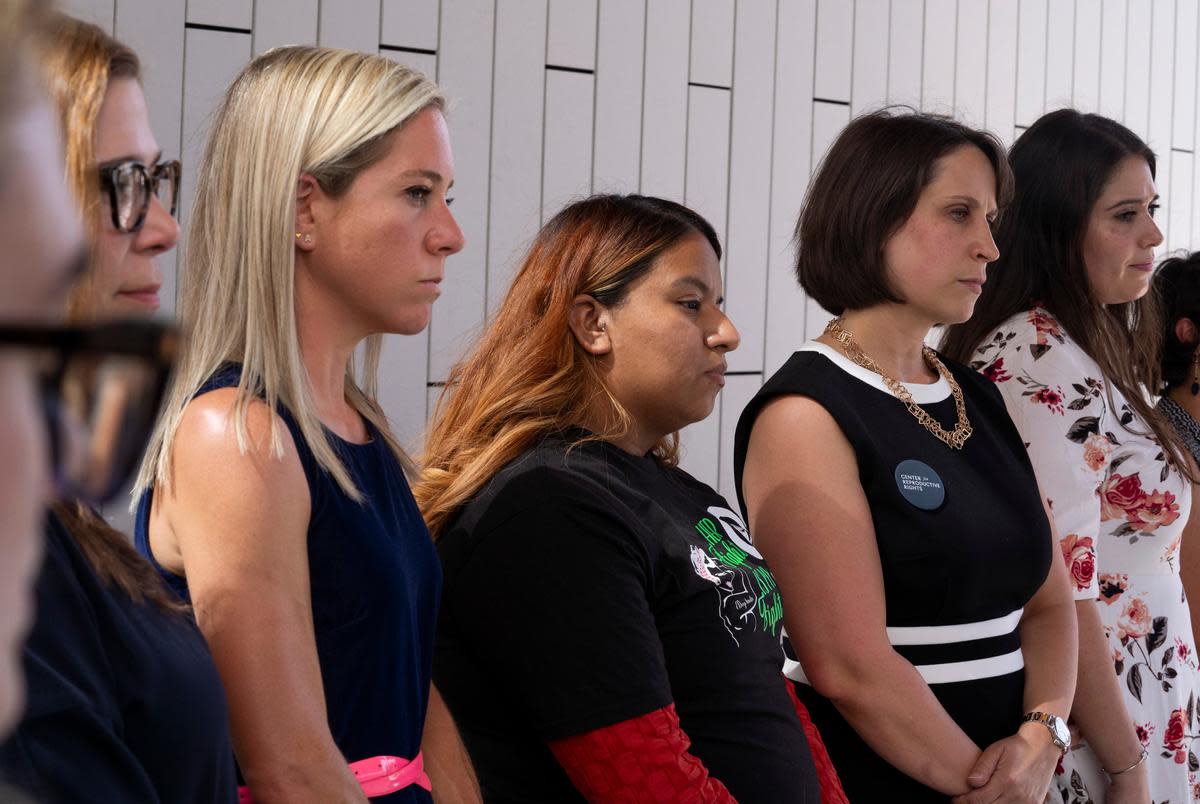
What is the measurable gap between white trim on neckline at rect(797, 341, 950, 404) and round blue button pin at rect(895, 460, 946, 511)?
0.55ft

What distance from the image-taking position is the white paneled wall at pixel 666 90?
2.86 meters

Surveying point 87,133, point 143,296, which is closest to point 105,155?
point 87,133

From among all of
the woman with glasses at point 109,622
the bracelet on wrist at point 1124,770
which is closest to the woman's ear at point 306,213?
the woman with glasses at point 109,622

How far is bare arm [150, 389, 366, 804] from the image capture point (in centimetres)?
127

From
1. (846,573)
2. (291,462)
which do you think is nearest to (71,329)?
(291,462)

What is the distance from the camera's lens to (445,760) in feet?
5.20

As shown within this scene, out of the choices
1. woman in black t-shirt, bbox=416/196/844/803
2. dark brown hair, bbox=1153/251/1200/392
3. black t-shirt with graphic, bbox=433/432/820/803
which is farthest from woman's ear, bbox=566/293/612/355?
dark brown hair, bbox=1153/251/1200/392

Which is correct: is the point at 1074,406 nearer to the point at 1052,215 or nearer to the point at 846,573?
the point at 1052,215

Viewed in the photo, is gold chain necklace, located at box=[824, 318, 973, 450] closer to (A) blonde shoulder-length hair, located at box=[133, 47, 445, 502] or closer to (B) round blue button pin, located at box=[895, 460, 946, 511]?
(B) round blue button pin, located at box=[895, 460, 946, 511]

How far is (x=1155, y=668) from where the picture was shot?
8.75ft

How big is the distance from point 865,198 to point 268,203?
123 cm

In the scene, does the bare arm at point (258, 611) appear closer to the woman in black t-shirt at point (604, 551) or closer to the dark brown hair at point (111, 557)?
the dark brown hair at point (111, 557)

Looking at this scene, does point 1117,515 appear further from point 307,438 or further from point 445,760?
point 307,438

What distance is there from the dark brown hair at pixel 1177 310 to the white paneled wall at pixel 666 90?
1.00 m
